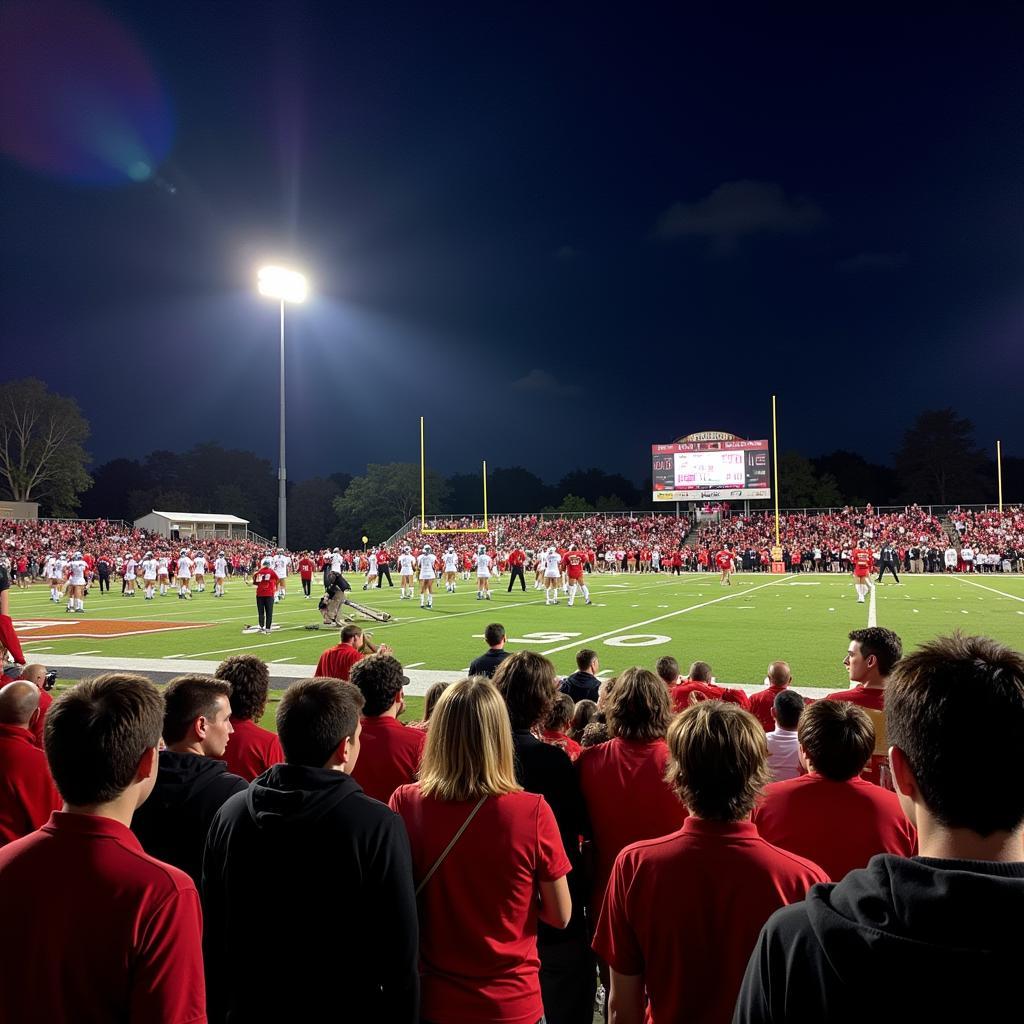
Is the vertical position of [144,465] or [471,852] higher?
[144,465]

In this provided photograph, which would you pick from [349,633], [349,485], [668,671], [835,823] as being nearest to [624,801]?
[835,823]

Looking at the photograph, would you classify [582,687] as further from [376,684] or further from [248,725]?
[248,725]

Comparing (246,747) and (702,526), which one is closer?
(246,747)

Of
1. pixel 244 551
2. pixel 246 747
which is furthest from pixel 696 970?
pixel 244 551

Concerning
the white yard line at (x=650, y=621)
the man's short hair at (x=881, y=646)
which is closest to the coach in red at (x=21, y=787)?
the man's short hair at (x=881, y=646)

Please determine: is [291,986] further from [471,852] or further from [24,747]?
[24,747]

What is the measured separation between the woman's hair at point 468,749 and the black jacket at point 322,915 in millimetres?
342

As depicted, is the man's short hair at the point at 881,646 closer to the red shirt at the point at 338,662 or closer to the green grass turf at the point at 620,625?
the green grass turf at the point at 620,625

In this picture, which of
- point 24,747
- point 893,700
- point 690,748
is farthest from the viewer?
point 24,747

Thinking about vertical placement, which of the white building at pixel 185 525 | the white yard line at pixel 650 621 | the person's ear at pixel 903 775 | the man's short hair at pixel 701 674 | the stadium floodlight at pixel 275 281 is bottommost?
the white yard line at pixel 650 621

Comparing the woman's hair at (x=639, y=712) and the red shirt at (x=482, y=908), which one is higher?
the woman's hair at (x=639, y=712)

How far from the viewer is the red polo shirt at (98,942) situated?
1837 mm

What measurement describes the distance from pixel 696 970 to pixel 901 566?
5101 centimetres

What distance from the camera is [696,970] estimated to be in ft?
7.07
